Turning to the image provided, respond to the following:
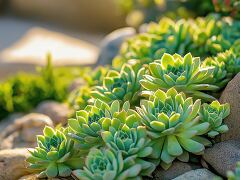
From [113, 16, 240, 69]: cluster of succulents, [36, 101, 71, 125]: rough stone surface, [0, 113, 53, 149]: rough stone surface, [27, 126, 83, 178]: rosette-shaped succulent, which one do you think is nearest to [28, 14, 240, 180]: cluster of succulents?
[27, 126, 83, 178]: rosette-shaped succulent

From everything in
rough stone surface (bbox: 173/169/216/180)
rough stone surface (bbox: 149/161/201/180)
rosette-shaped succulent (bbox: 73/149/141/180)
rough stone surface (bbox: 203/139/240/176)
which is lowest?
rough stone surface (bbox: 149/161/201/180)

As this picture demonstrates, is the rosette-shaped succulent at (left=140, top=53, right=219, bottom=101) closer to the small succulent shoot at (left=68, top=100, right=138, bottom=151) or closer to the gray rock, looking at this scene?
the small succulent shoot at (left=68, top=100, right=138, bottom=151)

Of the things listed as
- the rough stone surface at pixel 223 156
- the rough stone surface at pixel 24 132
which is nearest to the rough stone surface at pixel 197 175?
the rough stone surface at pixel 223 156

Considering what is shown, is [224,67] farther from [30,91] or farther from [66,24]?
[66,24]

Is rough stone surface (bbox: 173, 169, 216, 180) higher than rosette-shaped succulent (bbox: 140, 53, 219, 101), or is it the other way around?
rosette-shaped succulent (bbox: 140, 53, 219, 101)

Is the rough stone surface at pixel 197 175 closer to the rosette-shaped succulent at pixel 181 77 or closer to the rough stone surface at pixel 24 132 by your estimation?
the rosette-shaped succulent at pixel 181 77

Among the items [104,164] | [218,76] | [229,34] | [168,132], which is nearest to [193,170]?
[168,132]
